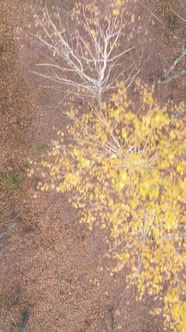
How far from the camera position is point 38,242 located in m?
13.1

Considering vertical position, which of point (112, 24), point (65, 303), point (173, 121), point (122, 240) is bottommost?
point (65, 303)

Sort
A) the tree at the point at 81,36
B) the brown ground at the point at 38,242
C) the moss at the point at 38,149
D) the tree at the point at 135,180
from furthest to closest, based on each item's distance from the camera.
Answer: the moss at the point at 38,149, the brown ground at the point at 38,242, the tree at the point at 81,36, the tree at the point at 135,180

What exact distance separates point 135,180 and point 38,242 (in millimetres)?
5176

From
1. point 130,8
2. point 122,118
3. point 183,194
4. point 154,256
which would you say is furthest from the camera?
point 130,8

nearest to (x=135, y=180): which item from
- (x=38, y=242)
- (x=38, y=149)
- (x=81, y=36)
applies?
(x=38, y=149)

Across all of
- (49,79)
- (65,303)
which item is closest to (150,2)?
(49,79)

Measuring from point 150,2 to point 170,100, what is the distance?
3740 millimetres

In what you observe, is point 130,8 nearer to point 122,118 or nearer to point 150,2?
point 150,2

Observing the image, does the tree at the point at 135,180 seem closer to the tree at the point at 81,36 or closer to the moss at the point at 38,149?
the moss at the point at 38,149

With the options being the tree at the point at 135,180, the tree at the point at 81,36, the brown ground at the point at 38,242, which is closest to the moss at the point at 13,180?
the brown ground at the point at 38,242

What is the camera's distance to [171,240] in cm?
1066

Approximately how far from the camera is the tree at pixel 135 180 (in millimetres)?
10070

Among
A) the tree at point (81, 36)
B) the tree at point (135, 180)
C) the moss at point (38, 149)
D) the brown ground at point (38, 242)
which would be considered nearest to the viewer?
the tree at point (135, 180)

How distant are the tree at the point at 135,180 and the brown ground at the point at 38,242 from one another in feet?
2.21
